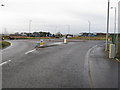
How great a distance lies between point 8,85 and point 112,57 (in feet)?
27.1

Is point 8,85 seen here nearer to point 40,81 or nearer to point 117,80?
point 40,81

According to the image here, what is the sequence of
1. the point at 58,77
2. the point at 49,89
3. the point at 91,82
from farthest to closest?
the point at 58,77 < the point at 91,82 < the point at 49,89

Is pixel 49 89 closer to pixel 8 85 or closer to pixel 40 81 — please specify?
pixel 40 81

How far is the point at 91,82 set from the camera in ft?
19.9

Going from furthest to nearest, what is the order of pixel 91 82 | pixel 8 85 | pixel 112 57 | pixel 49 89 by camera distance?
pixel 112 57 → pixel 91 82 → pixel 8 85 → pixel 49 89

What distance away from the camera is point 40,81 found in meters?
6.12

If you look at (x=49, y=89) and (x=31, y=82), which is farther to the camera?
(x=31, y=82)

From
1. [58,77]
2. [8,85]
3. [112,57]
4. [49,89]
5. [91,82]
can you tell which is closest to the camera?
[49,89]

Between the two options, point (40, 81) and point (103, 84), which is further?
point (40, 81)

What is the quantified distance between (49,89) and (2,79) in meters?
2.09

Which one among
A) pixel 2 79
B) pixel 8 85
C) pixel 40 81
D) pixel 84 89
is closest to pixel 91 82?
pixel 84 89

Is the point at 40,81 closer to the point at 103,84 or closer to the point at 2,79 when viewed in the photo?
the point at 2,79

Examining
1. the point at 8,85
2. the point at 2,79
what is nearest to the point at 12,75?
the point at 2,79

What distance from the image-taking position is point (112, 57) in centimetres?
1201
